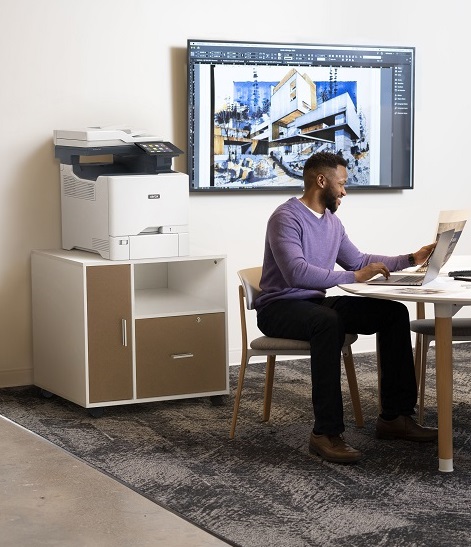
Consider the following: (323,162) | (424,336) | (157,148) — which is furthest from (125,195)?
(424,336)

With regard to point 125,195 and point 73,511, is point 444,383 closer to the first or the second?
point 125,195

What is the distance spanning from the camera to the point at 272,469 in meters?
4.11

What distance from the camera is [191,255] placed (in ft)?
17.0

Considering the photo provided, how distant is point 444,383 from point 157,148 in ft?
6.00

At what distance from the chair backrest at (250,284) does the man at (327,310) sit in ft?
0.12

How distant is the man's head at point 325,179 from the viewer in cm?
451

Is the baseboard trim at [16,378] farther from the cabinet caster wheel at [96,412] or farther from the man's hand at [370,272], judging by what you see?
the man's hand at [370,272]

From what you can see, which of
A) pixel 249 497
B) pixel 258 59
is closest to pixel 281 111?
pixel 258 59

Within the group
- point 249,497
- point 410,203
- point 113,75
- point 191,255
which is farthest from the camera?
point 410,203

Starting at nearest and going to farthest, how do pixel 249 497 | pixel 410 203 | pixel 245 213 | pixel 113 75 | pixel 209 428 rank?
1. pixel 249 497
2. pixel 209 428
3. pixel 113 75
4. pixel 245 213
5. pixel 410 203

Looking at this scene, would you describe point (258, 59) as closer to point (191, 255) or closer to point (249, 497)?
point (191, 255)

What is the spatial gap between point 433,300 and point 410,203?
263cm

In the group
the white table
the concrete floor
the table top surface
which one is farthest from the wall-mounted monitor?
the concrete floor

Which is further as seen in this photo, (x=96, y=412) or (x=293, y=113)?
(x=293, y=113)
